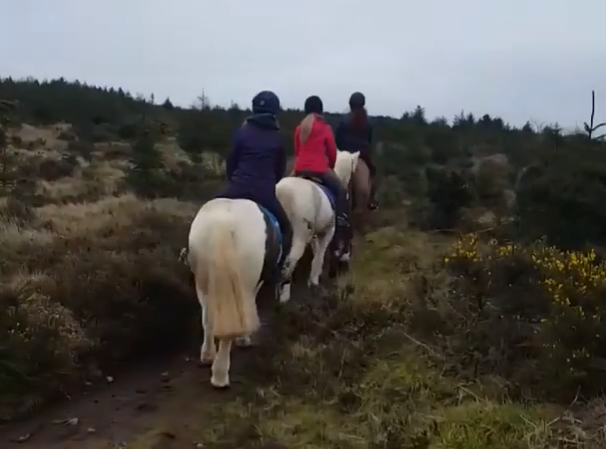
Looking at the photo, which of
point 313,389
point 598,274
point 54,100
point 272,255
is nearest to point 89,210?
point 272,255

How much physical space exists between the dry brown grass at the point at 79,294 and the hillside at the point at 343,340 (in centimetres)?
2

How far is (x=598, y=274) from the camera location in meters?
5.93

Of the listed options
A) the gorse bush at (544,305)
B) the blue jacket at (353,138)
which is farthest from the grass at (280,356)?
the blue jacket at (353,138)

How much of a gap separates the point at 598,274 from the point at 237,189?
3.09m

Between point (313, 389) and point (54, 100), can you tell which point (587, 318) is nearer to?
point (313, 389)

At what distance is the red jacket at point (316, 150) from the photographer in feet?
29.2

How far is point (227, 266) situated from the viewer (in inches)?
222

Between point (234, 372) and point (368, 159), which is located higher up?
point (368, 159)

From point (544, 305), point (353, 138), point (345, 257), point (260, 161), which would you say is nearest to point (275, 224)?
point (260, 161)

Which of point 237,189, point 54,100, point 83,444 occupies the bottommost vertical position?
point 83,444

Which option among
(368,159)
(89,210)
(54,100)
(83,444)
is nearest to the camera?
(83,444)

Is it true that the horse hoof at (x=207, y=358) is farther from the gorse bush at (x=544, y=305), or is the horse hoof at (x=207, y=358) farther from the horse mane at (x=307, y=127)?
the horse mane at (x=307, y=127)

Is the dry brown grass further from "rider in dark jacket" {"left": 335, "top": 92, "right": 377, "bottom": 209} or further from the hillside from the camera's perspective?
"rider in dark jacket" {"left": 335, "top": 92, "right": 377, "bottom": 209}

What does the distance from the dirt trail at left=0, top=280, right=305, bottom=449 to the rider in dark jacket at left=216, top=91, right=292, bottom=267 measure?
1.35 m
